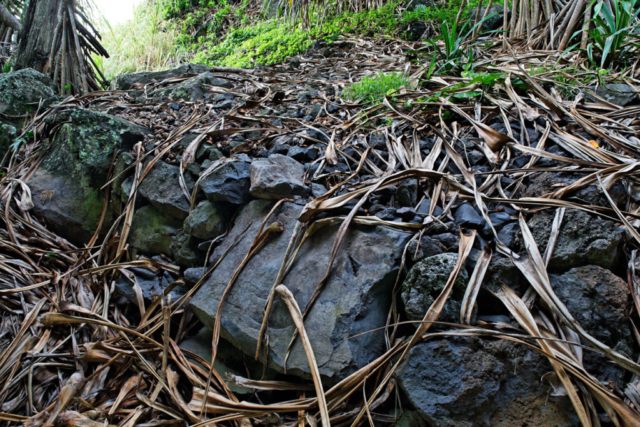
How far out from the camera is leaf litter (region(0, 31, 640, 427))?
1138mm

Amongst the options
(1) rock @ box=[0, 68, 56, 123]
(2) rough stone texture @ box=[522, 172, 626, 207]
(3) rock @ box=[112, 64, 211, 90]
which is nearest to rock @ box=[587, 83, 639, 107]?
(2) rough stone texture @ box=[522, 172, 626, 207]

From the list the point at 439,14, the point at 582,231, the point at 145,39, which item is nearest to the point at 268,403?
the point at 582,231

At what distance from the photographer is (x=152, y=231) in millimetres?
2066

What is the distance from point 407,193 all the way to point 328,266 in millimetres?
454

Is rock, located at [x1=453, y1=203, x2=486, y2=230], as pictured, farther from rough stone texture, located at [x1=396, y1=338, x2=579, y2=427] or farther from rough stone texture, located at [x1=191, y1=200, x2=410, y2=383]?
rough stone texture, located at [x1=396, y1=338, x2=579, y2=427]

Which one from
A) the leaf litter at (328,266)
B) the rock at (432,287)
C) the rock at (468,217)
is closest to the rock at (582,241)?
the leaf litter at (328,266)

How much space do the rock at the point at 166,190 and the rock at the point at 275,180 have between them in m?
0.48

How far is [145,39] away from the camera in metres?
6.42

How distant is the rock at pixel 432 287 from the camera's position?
46.0 inches

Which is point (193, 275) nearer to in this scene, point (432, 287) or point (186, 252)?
point (186, 252)

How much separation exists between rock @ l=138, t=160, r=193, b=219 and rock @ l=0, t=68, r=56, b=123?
4.23ft

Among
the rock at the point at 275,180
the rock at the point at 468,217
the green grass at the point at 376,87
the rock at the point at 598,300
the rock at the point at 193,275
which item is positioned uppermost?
the green grass at the point at 376,87

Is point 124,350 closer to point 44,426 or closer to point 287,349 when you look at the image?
point 44,426

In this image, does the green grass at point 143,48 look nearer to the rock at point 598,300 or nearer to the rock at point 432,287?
the rock at point 432,287
